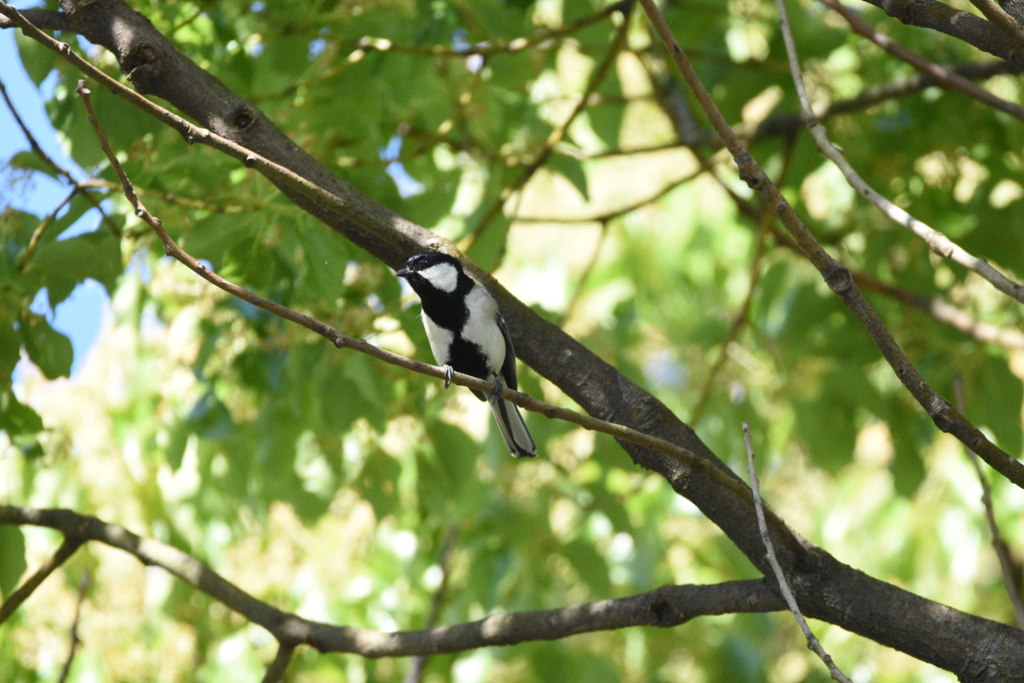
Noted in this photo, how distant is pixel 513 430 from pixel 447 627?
1.01 metres

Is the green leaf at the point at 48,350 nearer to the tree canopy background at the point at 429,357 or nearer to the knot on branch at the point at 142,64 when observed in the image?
the tree canopy background at the point at 429,357

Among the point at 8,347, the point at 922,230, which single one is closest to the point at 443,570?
the point at 8,347

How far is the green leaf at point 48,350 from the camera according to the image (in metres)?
2.62

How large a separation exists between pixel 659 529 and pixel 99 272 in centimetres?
273

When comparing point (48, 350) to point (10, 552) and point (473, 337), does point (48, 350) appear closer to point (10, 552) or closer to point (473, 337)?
point (10, 552)

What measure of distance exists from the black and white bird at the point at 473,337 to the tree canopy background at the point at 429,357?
13 centimetres

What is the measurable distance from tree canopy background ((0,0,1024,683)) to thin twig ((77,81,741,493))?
0.65 meters

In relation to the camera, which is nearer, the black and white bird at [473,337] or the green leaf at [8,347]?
the green leaf at [8,347]

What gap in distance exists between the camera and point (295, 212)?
2510mm

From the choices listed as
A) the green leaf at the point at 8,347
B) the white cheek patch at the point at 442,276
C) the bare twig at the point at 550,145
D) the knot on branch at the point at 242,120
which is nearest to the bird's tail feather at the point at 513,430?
the white cheek patch at the point at 442,276

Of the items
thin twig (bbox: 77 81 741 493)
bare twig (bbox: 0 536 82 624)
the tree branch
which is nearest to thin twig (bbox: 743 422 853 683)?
thin twig (bbox: 77 81 741 493)

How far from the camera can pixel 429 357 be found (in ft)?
10.2

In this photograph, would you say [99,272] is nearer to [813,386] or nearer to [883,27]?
[813,386]

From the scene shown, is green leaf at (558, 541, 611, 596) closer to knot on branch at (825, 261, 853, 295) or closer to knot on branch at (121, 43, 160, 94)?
knot on branch at (825, 261, 853, 295)
